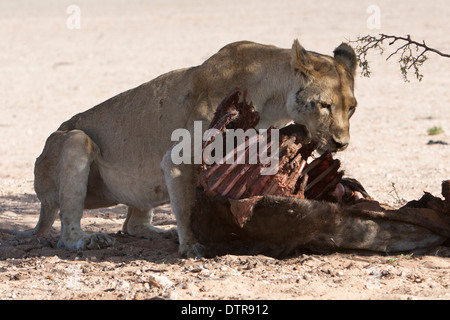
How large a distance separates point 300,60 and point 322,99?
0.31 m

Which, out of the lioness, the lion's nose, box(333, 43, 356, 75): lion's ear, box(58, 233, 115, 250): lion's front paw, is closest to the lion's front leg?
the lioness

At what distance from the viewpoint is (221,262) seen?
475cm

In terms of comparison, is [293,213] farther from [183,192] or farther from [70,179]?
[70,179]

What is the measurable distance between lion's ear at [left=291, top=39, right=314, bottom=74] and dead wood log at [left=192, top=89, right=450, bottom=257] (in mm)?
540

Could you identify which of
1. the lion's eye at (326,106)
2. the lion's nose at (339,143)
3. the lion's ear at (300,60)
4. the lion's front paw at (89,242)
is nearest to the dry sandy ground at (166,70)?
the lion's front paw at (89,242)

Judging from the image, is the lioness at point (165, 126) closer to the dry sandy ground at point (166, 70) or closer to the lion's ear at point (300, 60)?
the lion's ear at point (300, 60)

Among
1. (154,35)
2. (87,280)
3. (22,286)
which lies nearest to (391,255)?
(87,280)

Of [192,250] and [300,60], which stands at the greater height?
[300,60]

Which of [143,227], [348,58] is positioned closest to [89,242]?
[143,227]

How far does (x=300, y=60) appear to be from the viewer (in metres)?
5.25

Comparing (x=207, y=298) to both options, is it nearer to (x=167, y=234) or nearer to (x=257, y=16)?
(x=167, y=234)

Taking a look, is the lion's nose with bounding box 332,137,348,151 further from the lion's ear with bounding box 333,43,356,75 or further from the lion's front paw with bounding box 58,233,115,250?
the lion's front paw with bounding box 58,233,115,250

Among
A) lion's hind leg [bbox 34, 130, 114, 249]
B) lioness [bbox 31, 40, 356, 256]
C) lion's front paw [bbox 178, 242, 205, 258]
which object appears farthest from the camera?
lion's hind leg [bbox 34, 130, 114, 249]

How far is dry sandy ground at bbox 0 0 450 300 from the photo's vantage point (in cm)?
439
